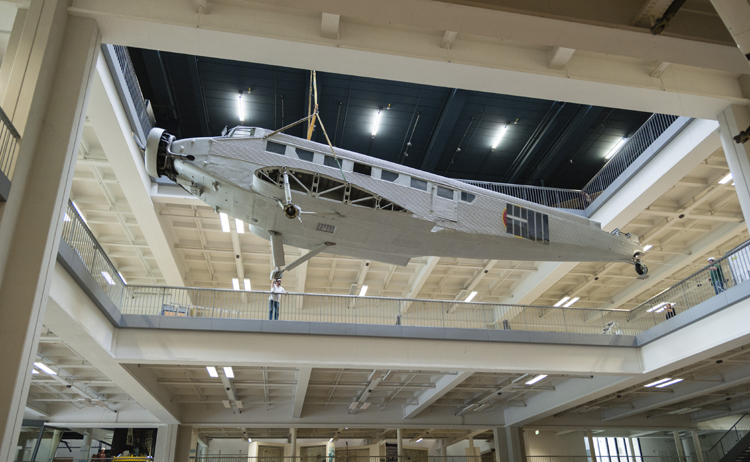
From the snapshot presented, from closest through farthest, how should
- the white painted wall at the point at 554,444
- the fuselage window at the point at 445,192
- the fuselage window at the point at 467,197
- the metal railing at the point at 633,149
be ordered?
the fuselage window at the point at 445,192
the fuselage window at the point at 467,197
the metal railing at the point at 633,149
the white painted wall at the point at 554,444

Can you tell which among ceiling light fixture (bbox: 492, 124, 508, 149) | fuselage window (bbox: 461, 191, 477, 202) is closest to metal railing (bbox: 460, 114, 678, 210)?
ceiling light fixture (bbox: 492, 124, 508, 149)

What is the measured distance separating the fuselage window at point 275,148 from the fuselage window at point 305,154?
0.93ft

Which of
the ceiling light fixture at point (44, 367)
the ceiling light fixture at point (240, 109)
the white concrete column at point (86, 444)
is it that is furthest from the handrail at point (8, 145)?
the white concrete column at point (86, 444)

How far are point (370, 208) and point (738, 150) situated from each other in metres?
9.42

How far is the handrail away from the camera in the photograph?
828 centimetres

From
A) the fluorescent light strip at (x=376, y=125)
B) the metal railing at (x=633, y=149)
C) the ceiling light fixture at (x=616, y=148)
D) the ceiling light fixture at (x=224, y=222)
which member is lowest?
the ceiling light fixture at (x=224, y=222)

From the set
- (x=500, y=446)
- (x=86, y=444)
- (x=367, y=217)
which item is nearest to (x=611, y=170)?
(x=500, y=446)

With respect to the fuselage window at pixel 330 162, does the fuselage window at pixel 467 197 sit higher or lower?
lower

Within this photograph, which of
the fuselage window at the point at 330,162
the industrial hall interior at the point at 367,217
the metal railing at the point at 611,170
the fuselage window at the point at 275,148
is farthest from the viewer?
the metal railing at the point at 611,170

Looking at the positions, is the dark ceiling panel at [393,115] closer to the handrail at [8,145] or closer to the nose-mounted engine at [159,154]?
the nose-mounted engine at [159,154]

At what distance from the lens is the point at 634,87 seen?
41.8 feet

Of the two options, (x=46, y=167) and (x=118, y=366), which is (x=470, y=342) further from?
(x=46, y=167)

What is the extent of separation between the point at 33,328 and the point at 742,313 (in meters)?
19.3

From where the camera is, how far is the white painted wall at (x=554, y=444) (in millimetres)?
40572
